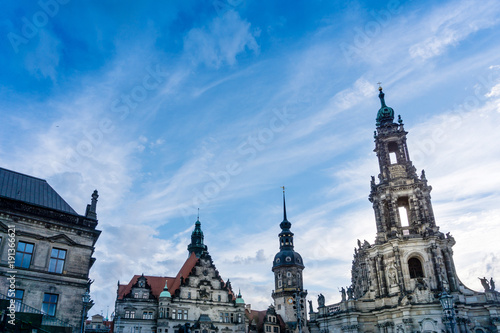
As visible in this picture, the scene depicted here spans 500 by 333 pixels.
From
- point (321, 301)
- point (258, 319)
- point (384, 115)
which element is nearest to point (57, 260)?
point (321, 301)

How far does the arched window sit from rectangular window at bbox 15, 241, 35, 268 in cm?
3713

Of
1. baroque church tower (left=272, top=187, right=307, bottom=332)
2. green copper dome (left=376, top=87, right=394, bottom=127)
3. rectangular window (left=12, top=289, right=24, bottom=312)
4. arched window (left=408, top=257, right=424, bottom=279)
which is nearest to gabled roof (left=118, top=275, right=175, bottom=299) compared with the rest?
baroque church tower (left=272, top=187, right=307, bottom=332)

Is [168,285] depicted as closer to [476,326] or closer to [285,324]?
[285,324]

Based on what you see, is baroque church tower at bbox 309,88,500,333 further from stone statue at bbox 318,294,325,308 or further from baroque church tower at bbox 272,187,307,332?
baroque church tower at bbox 272,187,307,332

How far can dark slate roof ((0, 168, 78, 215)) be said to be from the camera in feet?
93.5

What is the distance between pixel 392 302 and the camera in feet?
137

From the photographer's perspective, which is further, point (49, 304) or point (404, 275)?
point (404, 275)

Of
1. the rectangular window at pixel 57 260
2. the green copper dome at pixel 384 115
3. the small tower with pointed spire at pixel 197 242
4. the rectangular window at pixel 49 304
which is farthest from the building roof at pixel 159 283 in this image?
the green copper dome at pixel 384 115

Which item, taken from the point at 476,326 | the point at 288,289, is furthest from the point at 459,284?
the point at 288,289

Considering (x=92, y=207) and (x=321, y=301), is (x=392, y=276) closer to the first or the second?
(x=321, y=301)

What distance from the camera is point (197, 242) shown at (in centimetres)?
7519

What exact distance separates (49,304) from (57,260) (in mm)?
2965

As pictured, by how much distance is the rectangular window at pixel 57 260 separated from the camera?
90.2 feet

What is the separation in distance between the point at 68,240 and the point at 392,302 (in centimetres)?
3251
